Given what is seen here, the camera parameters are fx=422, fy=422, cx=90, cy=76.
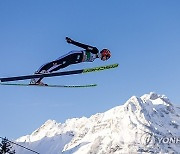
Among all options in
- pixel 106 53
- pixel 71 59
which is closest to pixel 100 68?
pixel 106 53

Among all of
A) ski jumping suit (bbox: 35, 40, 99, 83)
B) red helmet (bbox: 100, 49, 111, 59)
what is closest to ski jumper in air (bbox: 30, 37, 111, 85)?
ski jumping suit (bbox: 35, 40, 99, 83)

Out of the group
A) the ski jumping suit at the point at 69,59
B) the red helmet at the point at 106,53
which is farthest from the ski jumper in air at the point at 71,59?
the red helmet at the point at 106,53

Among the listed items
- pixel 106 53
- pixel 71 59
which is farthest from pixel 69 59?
pixel 106 53

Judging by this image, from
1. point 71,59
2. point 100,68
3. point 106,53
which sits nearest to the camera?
point 71,59

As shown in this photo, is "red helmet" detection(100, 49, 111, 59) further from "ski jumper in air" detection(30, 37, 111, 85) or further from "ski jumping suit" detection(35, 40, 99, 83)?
"ski jumping suit" detection(35, 40, 99, 83)

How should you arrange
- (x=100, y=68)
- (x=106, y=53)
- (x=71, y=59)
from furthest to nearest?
(x=100, y=68) < (x=106, y=53) < (x=71, y=59)

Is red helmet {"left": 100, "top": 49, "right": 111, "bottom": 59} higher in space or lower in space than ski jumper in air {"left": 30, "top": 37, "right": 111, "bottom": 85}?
higher

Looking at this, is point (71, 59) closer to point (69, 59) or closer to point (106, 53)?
point (69, 59)

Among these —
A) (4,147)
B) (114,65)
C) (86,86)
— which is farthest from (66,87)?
(4,147)

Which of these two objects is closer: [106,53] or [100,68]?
[106,53]

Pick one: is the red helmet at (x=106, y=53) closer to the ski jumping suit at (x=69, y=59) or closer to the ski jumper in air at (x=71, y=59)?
the ski jumper in air at (x=71, y=59)

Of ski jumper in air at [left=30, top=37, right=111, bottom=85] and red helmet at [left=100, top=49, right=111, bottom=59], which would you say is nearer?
ski jumper in air at [left=30, top=37, right=111, bottom=85]

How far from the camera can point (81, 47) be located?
19062 mm

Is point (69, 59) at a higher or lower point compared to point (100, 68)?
lower
